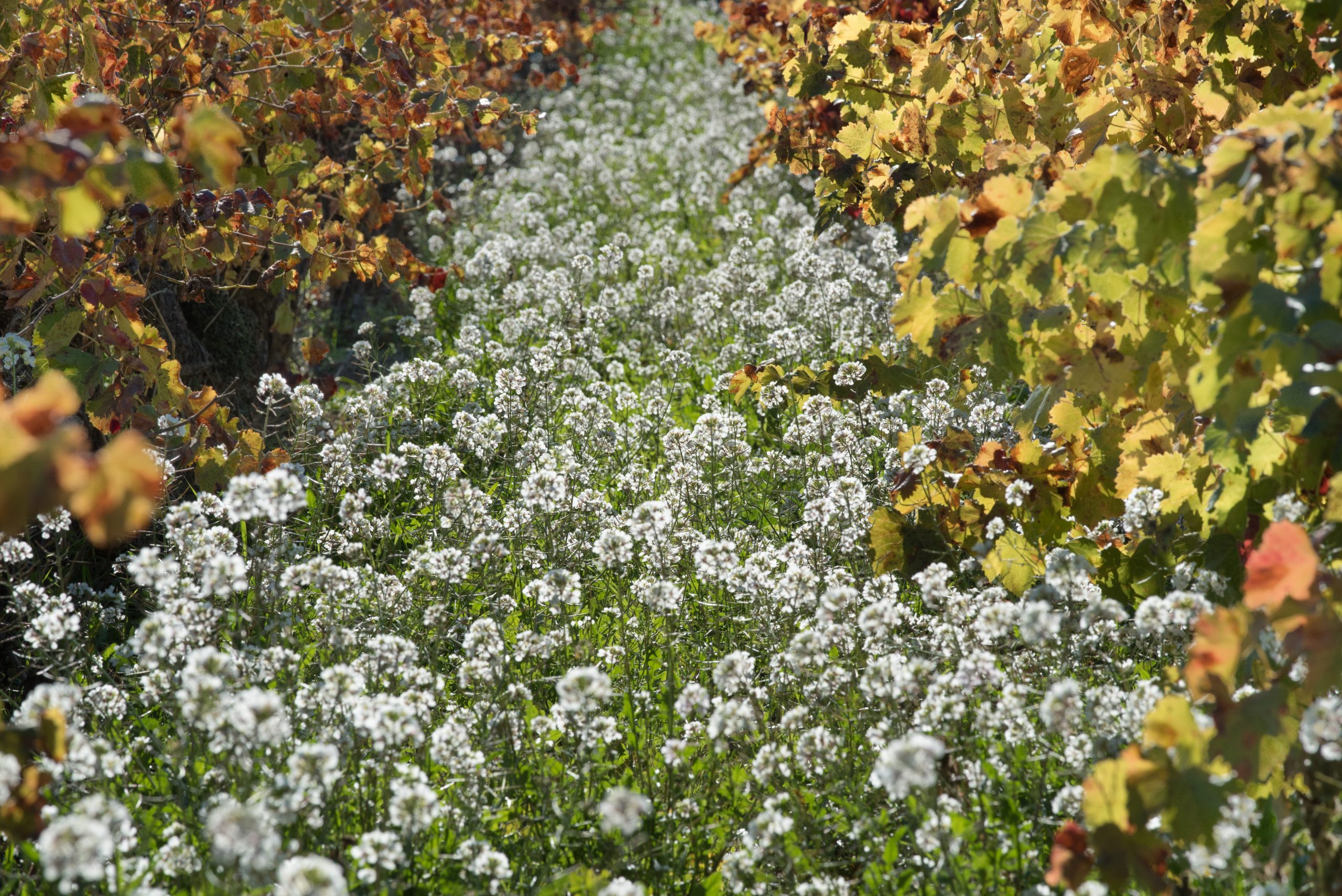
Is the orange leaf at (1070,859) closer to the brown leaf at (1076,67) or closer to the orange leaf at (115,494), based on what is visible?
the orange leaf at (115,494)

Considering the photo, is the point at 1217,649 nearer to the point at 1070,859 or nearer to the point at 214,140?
the point at 1070,859

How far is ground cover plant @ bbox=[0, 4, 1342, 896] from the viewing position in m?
2.31

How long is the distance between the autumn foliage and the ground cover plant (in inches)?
9.8

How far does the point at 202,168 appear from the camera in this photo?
238 cm

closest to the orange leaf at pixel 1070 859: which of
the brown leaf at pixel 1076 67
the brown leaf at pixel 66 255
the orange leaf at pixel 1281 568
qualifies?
the orange leaf at pixel 1281 568

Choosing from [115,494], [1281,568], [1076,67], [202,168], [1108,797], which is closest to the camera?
[115,494]

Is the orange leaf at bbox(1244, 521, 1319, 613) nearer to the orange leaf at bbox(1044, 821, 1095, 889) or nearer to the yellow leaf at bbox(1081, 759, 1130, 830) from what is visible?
the yellow leaf at bbox(1081, 759, 1130, 830)

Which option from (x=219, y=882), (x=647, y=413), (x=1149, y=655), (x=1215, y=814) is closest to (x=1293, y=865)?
(x=1215, y=814)

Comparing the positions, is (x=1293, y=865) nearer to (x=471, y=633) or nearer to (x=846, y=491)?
(x=846, y=491)

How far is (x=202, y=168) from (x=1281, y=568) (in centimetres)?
229

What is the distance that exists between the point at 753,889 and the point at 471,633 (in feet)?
3.48

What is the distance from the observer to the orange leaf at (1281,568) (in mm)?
2109

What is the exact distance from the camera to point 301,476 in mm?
4809

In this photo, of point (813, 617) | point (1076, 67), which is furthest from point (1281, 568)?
point (1076, 67)
